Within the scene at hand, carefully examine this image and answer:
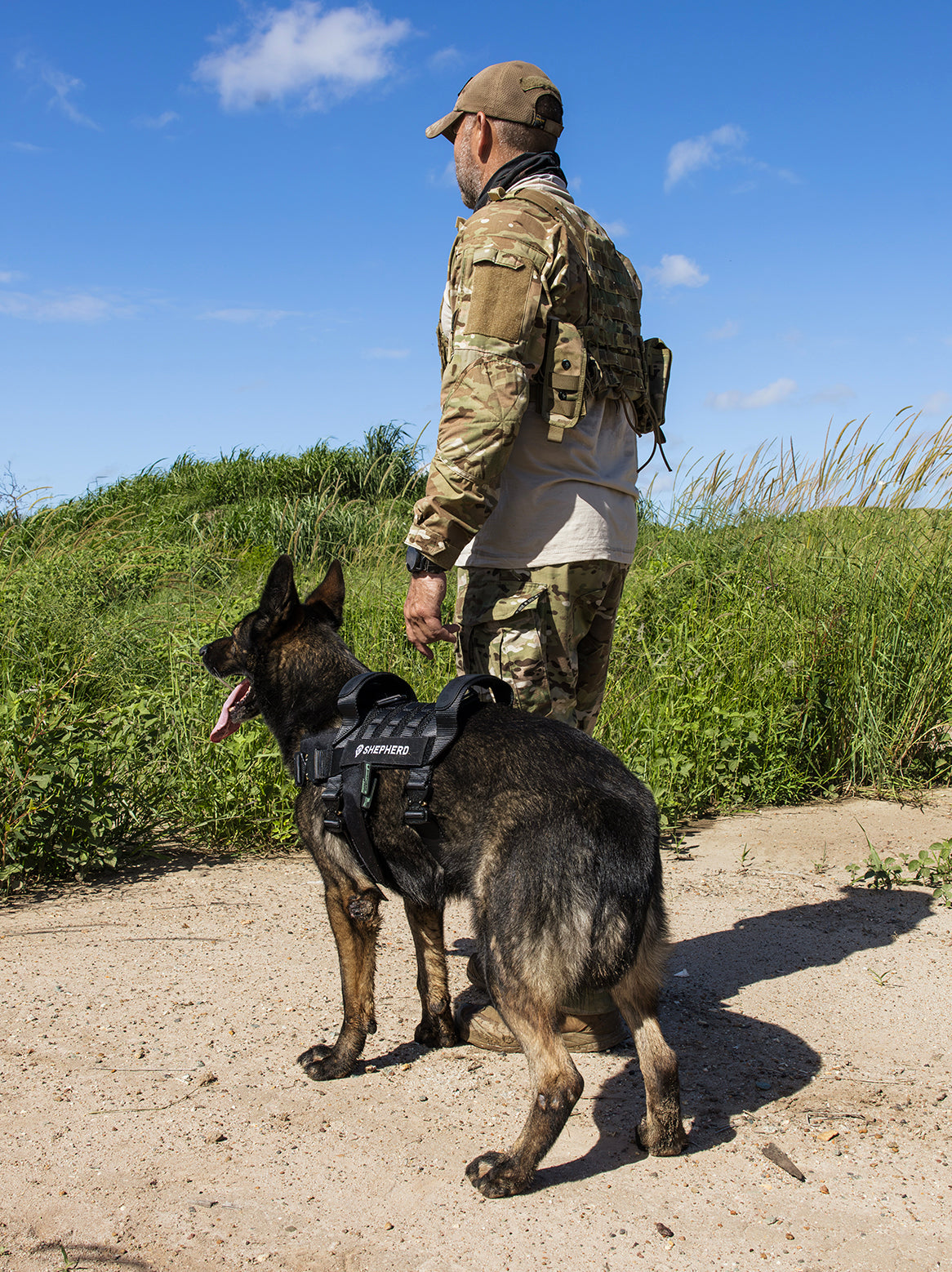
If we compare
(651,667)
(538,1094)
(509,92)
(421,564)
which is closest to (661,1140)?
(538,1094)

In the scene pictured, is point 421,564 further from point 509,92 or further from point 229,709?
point 509,92

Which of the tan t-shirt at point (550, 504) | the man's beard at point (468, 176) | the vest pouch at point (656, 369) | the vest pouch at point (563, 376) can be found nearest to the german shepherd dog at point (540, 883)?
the tan t-shirt at point (550, 504)

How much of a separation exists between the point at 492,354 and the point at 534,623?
81cm

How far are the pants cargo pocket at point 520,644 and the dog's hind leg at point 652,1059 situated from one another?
0.84m

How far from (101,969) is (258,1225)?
5.31ft

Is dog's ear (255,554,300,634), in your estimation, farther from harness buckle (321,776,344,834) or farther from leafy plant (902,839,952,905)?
leafy plant (902,839,952,905)

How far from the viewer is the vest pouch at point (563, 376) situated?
2.86 meters

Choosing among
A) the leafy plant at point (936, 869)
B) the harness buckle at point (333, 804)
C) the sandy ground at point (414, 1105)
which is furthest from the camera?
the leafy plant at point (936, 869)

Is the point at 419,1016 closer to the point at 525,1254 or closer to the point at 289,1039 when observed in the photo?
the point at 289,1039

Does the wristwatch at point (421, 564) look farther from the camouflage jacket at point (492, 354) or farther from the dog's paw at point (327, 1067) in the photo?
the dog's paw at point (327, 1067)

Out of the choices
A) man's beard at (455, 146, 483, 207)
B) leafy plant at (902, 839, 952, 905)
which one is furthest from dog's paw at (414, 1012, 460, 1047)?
man's beard at (455, 146, 483, 207)

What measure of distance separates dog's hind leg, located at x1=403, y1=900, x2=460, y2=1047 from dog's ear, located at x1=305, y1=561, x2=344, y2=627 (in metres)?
1.00

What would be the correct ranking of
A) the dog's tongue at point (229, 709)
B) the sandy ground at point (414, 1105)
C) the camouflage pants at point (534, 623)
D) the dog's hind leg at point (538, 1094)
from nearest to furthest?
the sandy ground at point (414, 1105) < the dog's hind leg at point (538, 1094) < the camouflage pants at point (534, 623) < the dog's tongue at point (229, 709)

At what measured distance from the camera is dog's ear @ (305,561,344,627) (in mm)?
3287
